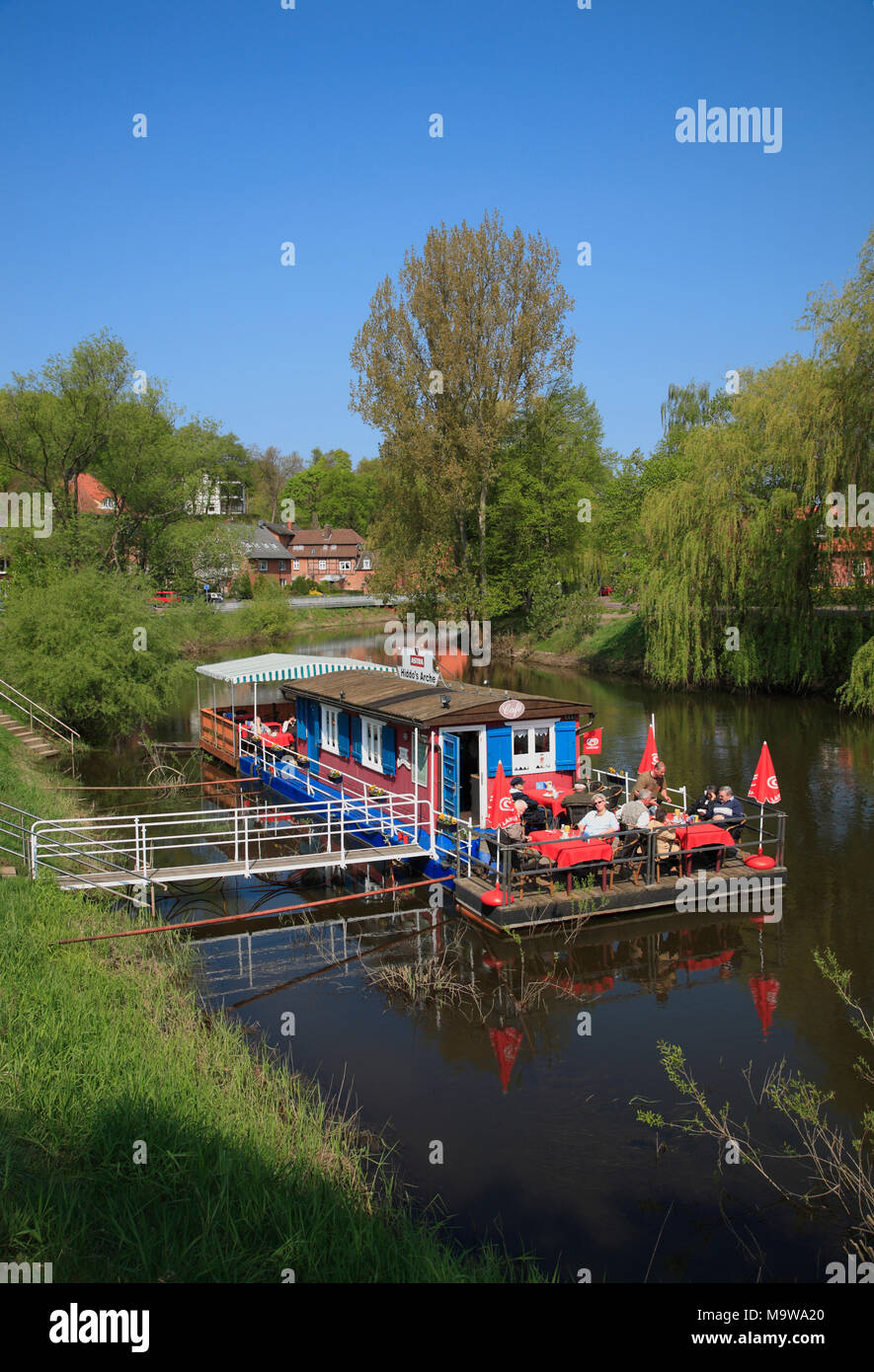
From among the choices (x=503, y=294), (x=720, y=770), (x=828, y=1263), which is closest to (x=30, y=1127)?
(x=828, y=1263)

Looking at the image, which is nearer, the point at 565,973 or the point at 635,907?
the point at 565,973

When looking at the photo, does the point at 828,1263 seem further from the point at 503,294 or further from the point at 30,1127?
the point at 503,294

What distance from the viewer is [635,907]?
602 inches

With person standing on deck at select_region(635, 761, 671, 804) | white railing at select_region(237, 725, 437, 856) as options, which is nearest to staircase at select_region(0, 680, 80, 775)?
white railing at select_region(237, 725, 437, 856)

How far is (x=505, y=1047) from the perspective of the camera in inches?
465

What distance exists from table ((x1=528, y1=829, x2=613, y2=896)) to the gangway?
2.87 metres

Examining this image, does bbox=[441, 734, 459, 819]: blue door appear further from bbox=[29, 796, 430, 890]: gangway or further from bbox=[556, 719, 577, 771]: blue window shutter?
bbox=[556, 719, 577, 771]: blue window shutter

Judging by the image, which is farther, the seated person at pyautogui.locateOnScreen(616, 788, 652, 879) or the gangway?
the seated person at pyautogui.locateOnScreen(616, 788, 652, 879)

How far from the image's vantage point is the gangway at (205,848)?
1512cm

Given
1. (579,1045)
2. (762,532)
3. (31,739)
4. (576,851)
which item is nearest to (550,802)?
(576,851)

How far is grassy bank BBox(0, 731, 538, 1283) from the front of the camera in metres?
6.66

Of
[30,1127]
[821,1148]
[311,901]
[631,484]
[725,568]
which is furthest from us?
[631,484]

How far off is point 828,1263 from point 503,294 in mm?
43229

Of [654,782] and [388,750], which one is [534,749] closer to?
[654,782]
